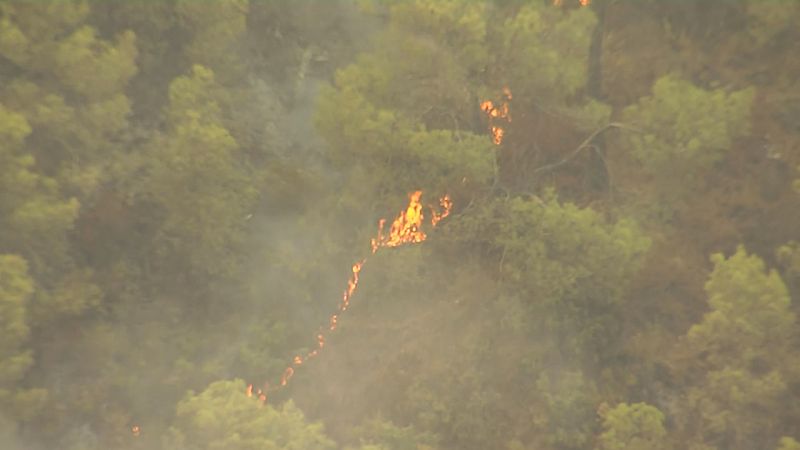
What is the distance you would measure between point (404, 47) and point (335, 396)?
67.5 inches

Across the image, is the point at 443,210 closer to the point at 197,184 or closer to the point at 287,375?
the point at 287,375

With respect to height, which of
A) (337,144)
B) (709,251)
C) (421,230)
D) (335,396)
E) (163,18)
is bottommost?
(335,396)

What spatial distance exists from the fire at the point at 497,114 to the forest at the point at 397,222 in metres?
0.02

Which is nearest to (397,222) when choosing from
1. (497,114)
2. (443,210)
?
(443,210)

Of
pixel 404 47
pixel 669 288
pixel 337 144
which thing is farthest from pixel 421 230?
pixel 669 288

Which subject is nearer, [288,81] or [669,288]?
[669,288]

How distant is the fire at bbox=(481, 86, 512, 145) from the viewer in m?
4.04

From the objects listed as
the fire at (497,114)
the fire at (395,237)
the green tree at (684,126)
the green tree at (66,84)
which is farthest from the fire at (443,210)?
the green tree at (66,84)

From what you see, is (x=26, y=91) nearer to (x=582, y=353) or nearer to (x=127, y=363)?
(x=127, y=363)

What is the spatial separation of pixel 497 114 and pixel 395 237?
791 millimetres

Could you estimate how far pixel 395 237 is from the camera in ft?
13.6

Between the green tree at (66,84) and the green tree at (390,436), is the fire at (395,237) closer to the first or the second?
the green tree at (390,436)

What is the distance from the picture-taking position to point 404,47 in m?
3.97

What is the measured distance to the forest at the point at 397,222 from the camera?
3828mm
